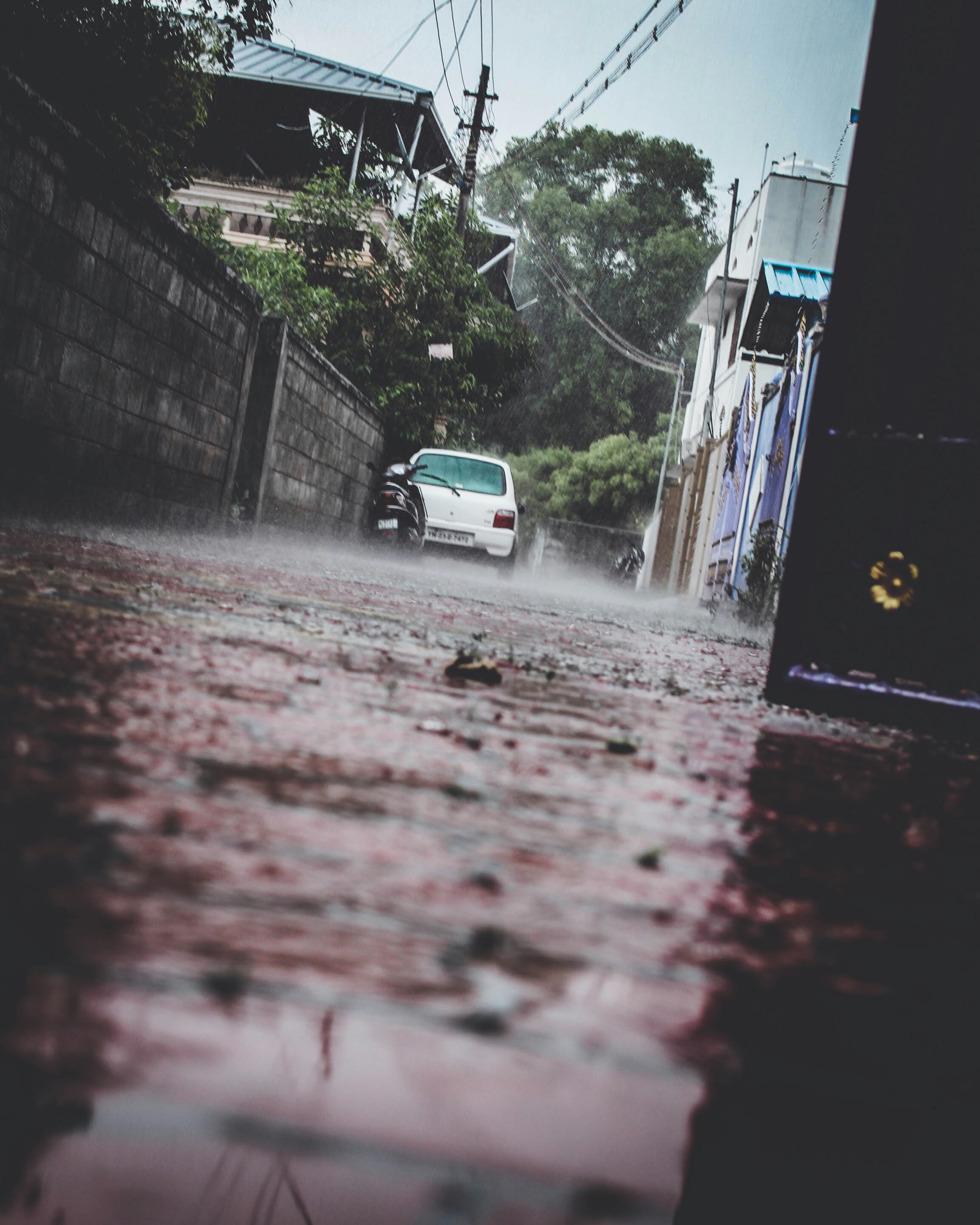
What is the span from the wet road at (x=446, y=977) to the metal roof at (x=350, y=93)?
2166 centimetres

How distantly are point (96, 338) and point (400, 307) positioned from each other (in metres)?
11.2

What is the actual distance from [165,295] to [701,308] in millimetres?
16738

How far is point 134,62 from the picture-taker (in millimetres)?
7746

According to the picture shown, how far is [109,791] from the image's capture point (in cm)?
77

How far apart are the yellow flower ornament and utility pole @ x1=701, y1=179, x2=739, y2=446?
17283mm

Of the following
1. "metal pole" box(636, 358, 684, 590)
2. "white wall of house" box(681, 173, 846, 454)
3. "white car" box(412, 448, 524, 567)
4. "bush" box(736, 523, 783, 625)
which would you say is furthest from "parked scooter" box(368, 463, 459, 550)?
"metal pole" box(636, 358, 684, 590)

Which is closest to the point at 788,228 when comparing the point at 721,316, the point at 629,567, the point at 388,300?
the point at 721,316

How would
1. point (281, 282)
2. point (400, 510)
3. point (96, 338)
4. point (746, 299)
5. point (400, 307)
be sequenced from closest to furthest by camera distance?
point (96, 338), point (400, 510), point (281, 282), point (400, 307), point (746, 299)

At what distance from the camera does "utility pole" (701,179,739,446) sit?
18984 millimetres

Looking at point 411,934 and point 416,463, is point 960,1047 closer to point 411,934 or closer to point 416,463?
point 411,934

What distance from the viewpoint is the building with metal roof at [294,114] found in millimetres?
20312

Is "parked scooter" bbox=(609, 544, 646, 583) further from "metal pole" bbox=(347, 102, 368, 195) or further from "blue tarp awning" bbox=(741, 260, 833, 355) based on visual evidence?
"blue tarp awning" bbox=(741, 260, 833, 355)

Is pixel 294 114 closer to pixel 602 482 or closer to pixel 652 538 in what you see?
pixel 652 538

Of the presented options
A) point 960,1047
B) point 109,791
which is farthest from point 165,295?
point 960,1047
